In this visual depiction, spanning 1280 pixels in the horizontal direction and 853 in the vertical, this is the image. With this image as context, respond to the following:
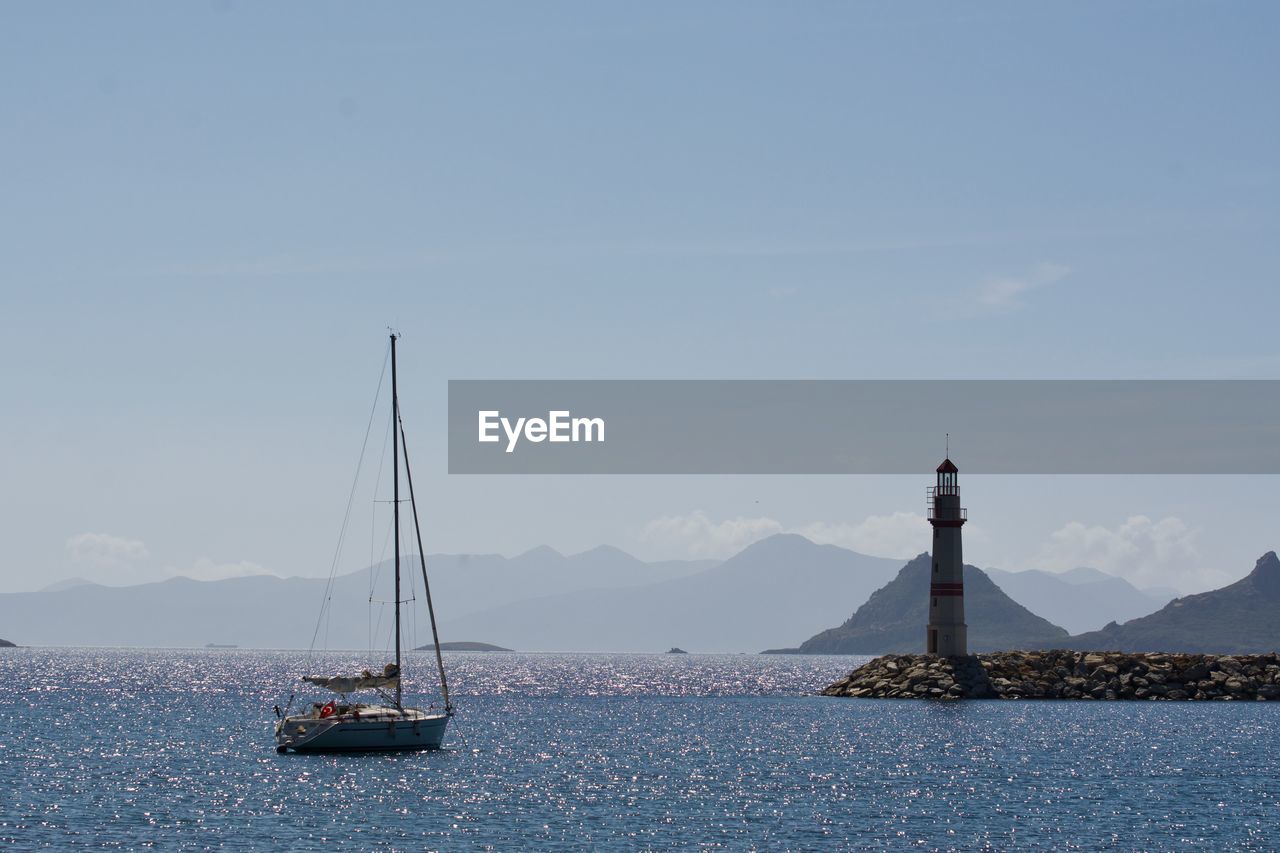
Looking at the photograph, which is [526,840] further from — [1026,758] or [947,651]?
[947,651]

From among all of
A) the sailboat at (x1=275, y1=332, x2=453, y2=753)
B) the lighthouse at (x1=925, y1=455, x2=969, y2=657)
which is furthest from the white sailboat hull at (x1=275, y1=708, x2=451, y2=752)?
the lighthouse at (x1=925, y1=455, x2=969, y2=657)

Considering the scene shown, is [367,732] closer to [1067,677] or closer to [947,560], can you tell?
[947,560]

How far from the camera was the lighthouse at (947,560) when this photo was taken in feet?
366

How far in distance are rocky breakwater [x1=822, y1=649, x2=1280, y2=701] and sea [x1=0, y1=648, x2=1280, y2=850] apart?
4.51 meters

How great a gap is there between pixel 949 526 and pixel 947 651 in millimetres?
9978

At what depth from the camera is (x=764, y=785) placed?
208 feet

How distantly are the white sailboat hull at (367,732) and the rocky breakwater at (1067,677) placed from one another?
2015 inches

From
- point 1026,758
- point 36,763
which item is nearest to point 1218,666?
point 1026,758

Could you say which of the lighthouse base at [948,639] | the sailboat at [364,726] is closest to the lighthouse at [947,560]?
the lighthouse base at [948,639]

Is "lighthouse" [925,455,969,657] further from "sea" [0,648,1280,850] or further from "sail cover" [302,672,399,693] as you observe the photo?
"sail cover" [302,672,399,693]

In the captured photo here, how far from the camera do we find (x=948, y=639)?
114188 mm

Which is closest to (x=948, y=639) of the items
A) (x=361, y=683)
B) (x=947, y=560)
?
(x=947, y=560)

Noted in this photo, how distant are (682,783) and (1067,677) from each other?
66126mm

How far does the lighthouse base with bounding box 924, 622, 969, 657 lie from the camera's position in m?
114
